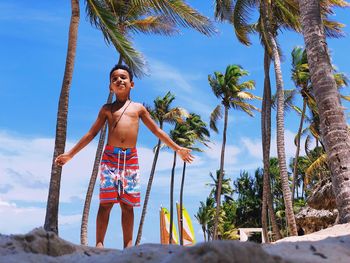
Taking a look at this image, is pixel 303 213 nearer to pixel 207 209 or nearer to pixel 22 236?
pixel 22 236

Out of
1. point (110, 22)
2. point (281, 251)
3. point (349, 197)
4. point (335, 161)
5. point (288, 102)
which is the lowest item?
point (281, 251)

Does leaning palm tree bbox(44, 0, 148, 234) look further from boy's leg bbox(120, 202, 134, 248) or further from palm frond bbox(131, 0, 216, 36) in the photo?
boy's leg bbox(120, 202, 134, 248)

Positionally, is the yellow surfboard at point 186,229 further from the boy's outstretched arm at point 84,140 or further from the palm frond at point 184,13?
the boy's outstretched arm at point 84,140

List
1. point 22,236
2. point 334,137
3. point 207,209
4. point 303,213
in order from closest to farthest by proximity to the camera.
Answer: point 22,236
point 334,137
point 303,213
point 207,209

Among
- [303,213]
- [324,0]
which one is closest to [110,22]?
[324,0]

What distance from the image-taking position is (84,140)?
4.20 m

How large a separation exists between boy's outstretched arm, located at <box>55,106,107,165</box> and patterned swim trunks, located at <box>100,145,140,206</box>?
9.1 inches

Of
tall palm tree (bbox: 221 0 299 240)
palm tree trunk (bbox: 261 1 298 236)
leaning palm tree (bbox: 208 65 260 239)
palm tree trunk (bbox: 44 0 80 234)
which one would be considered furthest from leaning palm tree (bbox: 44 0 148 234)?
leaning palm tree (bbox: 208 65 260 239)

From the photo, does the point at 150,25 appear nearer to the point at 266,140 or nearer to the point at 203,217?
the point at 266,140

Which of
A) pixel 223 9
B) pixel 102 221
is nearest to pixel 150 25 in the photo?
pixel 223 9

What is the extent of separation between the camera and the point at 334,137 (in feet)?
16.9

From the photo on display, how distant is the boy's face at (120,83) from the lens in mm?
4277

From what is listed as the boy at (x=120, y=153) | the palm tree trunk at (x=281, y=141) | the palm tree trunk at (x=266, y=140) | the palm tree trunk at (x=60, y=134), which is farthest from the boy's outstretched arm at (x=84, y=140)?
the palm tree trunk at (x=266, y=140)

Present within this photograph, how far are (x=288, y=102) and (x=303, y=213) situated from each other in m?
9.86
